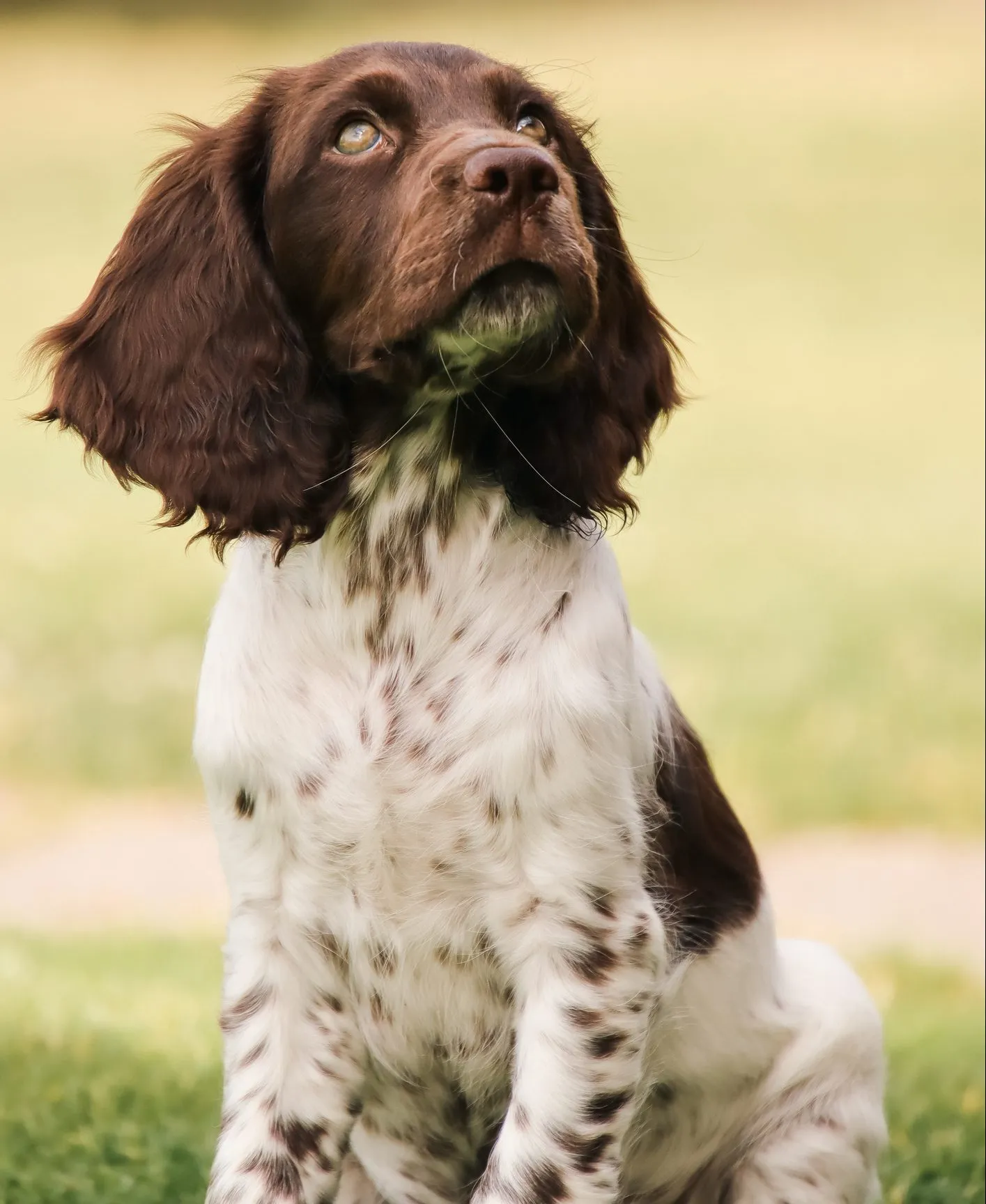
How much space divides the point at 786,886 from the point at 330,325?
5.44 meters

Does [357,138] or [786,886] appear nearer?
[357,138]

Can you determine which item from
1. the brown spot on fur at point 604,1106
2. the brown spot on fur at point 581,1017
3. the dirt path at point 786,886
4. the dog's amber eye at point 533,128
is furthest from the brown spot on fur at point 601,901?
the dirt path at point 786,886

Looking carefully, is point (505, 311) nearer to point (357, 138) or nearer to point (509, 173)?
Result: point (509, 173)

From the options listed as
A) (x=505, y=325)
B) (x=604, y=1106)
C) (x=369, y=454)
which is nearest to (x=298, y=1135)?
(x=604, y=1106)

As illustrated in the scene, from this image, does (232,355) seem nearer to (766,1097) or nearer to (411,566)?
(411,566)

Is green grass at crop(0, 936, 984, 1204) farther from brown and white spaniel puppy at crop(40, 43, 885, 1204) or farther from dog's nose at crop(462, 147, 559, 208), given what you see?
dog's nose at crop(462, 147, 559, 208)

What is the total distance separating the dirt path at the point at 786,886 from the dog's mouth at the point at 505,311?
495cm

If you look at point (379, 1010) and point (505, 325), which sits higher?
point (505, 325)

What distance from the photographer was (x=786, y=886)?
28.3 ft

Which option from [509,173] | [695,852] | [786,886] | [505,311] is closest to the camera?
[509,173]

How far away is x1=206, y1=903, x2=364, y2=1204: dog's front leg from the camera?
3.81 m

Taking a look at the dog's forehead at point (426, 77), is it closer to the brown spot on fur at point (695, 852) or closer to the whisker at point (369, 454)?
the whisker at point (369, 454)

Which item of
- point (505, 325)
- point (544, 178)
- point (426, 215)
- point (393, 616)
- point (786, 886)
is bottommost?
point (786, 886)

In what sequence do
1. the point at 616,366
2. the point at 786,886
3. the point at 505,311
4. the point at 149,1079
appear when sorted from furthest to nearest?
the point at 786,886 < the point at 149,1079 < the point at 616,366 < the point at 505,311
